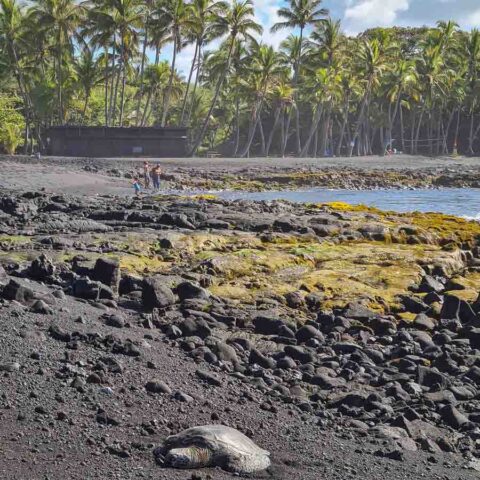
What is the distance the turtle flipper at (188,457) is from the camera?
565 cm

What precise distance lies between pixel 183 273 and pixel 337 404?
5.45 meters

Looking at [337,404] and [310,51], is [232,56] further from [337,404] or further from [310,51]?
[337,404]

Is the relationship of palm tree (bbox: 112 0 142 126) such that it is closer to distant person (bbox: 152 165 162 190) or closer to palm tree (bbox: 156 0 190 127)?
palm tree (bbox: 156 0 190 127)

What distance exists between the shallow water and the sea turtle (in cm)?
2401

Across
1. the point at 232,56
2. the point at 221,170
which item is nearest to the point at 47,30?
the point at 232,56

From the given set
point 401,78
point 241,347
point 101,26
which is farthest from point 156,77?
point 241,347

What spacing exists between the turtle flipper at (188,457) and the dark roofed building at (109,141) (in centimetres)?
4653

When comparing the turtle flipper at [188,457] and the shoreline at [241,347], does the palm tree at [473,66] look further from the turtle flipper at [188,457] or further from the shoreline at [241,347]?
the turtle flipper at [188,457]

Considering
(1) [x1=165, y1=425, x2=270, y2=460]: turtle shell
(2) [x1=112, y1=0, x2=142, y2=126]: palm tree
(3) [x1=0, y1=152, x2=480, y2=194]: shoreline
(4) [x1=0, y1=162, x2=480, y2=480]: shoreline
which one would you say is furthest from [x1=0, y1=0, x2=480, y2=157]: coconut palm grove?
(1) [x1=165, y1=425, x2=270, y2=460]: turtle shell

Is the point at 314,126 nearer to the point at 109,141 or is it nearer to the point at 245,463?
the point at 109,141

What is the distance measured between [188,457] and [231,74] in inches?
2417

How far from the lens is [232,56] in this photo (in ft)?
198

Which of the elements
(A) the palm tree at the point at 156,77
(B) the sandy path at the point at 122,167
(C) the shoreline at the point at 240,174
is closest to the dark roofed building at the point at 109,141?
(B) the sandy path at the point at 122,167

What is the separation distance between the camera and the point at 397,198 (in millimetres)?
38344
